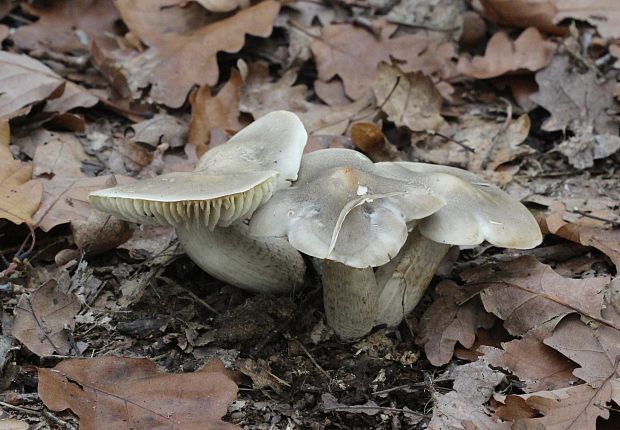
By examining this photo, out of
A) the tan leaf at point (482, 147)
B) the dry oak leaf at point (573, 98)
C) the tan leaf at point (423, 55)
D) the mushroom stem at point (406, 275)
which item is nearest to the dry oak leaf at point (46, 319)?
the mushroom stem at point (406, 275)

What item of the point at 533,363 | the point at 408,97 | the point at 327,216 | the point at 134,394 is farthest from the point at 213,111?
the point at 533,363

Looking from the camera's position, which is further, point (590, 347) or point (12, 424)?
point (590, 347)

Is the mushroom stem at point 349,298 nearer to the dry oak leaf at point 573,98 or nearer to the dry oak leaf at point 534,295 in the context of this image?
the dry oak leaf at point 534,295

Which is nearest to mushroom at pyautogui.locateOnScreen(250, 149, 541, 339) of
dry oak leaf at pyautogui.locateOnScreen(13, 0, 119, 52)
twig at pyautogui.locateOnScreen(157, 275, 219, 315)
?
twig at pyautogui.locateOnScreen(157, 275, 219, 315)

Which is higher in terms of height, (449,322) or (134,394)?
(134,394)

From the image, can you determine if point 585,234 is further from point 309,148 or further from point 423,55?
point 423,55

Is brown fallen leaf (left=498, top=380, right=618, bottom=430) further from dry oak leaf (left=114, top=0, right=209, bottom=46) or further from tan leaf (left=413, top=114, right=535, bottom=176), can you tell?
dry oak leaf (left=114, top=0, right=209, bottom=46)
